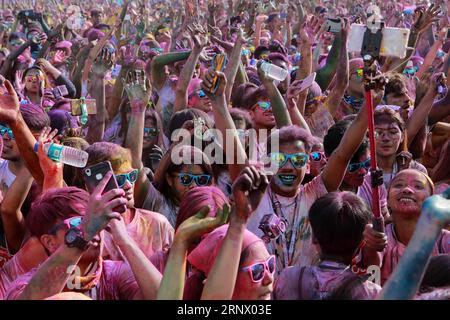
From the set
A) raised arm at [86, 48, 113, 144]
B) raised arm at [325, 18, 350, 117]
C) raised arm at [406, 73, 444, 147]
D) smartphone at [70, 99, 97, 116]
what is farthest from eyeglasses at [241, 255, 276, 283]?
raised arm at [325, 18, 350, 117]

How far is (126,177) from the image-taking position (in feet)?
14.7

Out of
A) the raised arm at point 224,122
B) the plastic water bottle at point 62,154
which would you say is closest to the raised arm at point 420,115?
the raised arm at point 224,122

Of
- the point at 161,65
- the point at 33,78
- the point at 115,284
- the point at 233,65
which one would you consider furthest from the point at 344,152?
the point at 161,65

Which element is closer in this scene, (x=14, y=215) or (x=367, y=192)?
(x=14, y=215)

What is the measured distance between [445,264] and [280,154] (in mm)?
1639

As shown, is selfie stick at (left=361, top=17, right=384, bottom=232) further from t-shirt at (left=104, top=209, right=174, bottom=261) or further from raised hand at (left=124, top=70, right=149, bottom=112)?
raised hand at (left=124, top=70, right=149, bottom=112)

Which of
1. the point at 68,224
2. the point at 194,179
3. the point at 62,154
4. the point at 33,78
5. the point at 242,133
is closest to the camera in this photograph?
the point at 68,224

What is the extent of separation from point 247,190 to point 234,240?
166 millimetres

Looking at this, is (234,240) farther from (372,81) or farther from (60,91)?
(60,91)

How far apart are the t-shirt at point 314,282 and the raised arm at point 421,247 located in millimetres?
860

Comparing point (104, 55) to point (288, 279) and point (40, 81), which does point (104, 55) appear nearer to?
point (40, 81)

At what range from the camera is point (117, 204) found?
2.98 m

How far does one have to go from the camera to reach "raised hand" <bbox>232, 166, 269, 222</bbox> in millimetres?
2992
